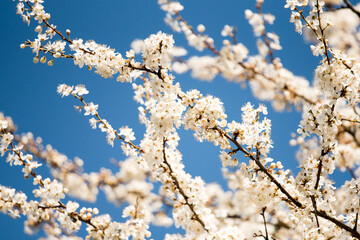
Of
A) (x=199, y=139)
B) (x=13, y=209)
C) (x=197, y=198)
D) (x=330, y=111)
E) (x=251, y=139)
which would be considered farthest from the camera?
(x=13, y=209)

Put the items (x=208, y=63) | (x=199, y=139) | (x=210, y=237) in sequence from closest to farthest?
(x=199, y=139)
(x=210, y=237)
(x=208, y=63)

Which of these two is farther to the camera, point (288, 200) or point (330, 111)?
point (288, 200)

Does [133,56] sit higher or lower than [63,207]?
higher

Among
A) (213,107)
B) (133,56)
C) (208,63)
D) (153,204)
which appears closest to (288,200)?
(213,107)

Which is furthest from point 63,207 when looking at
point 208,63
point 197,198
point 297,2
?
point 208,63

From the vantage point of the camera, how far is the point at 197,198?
3982 millimetres

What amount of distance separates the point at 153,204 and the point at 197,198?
11.3 feet

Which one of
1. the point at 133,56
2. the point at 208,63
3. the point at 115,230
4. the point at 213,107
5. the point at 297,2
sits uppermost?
the point at 208,63

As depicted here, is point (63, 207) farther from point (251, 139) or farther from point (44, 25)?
point (251, 139)

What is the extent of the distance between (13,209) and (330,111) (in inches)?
177

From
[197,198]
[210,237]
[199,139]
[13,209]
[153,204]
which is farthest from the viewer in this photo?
[153,204]

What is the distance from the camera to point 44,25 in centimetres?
337

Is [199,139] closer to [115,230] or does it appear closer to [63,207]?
[115,230]

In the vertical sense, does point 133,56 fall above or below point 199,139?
above
